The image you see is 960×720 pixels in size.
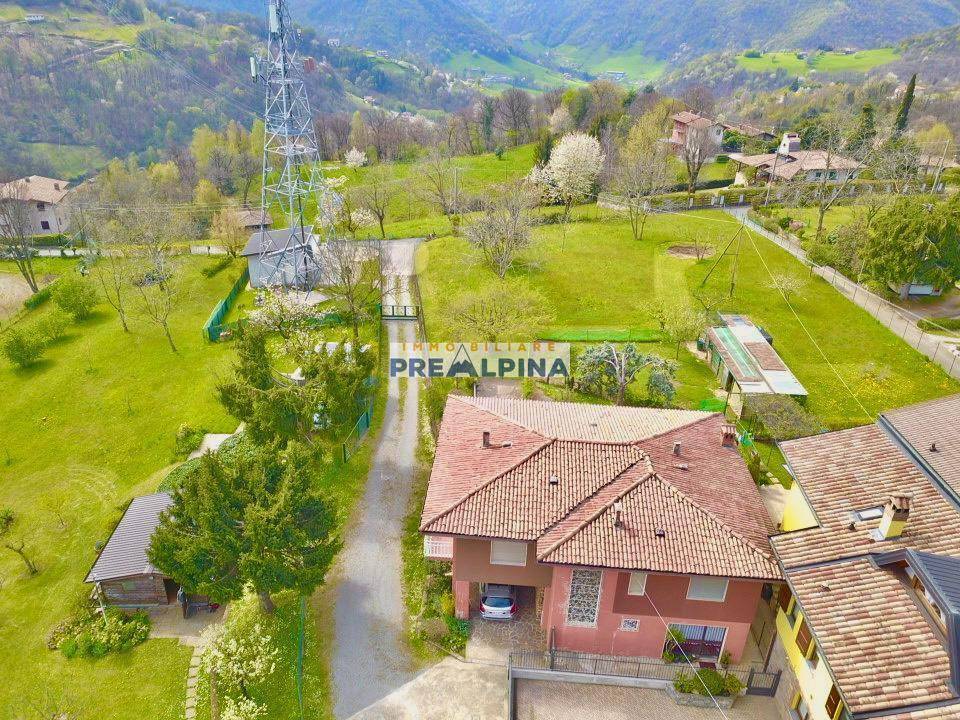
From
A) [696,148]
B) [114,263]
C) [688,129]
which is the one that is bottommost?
[114,263]

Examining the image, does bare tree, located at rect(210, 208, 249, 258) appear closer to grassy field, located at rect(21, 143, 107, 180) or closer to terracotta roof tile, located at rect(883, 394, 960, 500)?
terracotta roof tile, located at rect(883, 394, 960, 500)

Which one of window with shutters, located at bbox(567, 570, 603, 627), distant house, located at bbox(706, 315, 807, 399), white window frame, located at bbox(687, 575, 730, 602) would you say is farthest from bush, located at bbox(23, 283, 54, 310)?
white window frame, located at bbox(687, 575, 730, 602)

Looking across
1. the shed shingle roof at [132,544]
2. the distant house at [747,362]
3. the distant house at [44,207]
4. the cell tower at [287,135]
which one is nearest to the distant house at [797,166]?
the distant house at [747,362]

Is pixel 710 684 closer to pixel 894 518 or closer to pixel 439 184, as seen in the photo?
pixel 894 518

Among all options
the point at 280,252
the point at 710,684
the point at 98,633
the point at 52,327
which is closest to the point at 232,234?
the point at 280,252

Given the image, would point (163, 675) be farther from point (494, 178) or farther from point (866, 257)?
point (494, 178)

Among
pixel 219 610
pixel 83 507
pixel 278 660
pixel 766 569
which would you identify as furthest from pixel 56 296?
pixel 766 569

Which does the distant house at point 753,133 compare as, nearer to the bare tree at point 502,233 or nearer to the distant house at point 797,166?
the distant house at point 797,166

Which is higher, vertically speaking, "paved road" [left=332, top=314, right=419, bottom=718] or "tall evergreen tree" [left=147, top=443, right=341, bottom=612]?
"tall evergreen tree" [left=147, top=443, right=341, bottom=612]
